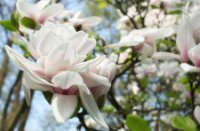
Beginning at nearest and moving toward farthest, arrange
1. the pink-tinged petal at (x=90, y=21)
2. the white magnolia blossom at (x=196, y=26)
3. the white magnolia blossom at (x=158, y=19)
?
the white magnolia blossom at (x=196, y=26) → the pink-tinged petal at (x=90, y=21) → the white magnolia blossom at (x=158, y=19)

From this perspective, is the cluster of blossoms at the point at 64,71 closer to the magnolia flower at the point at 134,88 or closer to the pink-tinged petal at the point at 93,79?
the pink-tinged petal at the point at 93,79

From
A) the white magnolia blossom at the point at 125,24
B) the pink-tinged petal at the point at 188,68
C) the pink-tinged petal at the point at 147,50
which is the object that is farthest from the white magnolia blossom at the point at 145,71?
the pink-tinged petal at the point at 188,68

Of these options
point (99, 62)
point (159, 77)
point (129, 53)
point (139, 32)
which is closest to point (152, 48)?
point (139, 32)

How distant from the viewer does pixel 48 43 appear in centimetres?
69

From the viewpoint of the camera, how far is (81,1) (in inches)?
208

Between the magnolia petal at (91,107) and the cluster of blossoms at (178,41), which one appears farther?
the cluster of blossoms at (178,41)

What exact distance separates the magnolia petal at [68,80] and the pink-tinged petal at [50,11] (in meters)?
0.40

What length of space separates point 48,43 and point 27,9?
0.39m

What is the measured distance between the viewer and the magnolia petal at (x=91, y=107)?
0.67m

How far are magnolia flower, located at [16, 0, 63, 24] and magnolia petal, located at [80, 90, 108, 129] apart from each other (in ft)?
1.34

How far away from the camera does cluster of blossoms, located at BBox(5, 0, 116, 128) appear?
0.66 metres

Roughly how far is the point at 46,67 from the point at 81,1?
4.69 metres

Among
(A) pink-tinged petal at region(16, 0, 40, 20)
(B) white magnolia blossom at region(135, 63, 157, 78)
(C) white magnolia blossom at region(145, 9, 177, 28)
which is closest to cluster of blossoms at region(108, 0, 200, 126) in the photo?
(A) pink-tinged petal at region(16, 0, 40, 20)

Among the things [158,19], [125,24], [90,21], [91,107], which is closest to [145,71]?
[158,19]
